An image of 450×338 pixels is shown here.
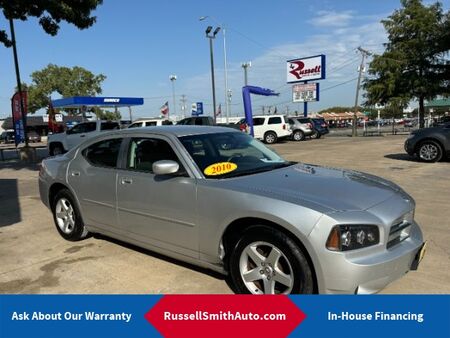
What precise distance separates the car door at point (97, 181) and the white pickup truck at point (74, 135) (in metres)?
14.1

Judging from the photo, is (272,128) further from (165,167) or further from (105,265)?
(165,167)

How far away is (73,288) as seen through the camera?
4.29 metres

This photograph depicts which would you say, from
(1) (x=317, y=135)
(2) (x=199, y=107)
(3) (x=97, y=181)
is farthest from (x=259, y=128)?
(3) (x=97, y=181)

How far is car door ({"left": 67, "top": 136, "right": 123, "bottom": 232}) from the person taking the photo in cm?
503

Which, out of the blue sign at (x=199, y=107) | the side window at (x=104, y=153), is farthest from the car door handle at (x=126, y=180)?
the blue sign at (x=199, y=107)

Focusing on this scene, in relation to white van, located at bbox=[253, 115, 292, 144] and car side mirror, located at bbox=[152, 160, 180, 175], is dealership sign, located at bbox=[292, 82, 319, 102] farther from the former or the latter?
car side mirror, located at bbox=[152, 160, 180, 175]

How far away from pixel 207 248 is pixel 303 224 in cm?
107

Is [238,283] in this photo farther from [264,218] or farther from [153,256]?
[153,256]

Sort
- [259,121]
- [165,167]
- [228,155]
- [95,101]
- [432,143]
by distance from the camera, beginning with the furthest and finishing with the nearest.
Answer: [95,101] → [259,121] → [432,143] → [228,155] → [165,167]

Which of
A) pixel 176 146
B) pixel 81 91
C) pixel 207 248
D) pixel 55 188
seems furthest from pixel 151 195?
pixel 81 91

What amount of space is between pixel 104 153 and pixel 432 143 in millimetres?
11035

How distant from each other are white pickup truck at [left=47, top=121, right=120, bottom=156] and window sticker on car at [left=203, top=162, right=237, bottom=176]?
1584 cm
